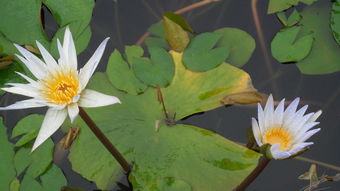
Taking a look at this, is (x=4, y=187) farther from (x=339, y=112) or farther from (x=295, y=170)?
(x=339, y=112)

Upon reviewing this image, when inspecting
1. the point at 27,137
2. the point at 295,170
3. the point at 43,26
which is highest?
the point at 43,26

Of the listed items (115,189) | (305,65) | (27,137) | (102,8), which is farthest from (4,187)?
(305,65)

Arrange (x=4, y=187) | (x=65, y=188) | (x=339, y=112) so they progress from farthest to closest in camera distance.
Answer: (x=339, y=112) → (x=4, y=187) → (x=65, y=188)

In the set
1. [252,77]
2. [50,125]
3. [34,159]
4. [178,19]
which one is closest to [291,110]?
[252,77]

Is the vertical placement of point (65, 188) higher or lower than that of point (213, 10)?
lower

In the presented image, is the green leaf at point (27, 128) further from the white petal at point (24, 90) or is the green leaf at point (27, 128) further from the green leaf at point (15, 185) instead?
the white petal at point (24, 90)

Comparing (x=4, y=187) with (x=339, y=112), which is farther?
(x=339, y=112)

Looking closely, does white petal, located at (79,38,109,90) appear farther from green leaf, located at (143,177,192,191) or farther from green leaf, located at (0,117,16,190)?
green leaf, located at (0,117,16,190)
